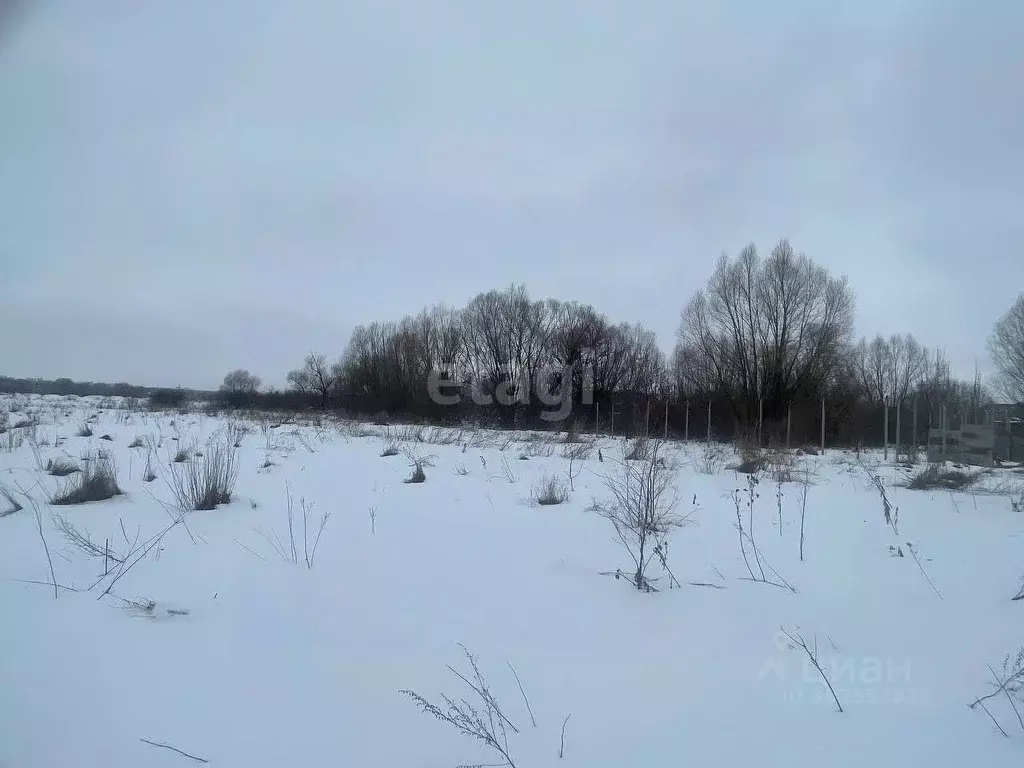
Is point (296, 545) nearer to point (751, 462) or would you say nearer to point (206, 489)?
point (206, 489)

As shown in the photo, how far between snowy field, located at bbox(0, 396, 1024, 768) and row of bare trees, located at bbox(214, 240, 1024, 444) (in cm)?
1641

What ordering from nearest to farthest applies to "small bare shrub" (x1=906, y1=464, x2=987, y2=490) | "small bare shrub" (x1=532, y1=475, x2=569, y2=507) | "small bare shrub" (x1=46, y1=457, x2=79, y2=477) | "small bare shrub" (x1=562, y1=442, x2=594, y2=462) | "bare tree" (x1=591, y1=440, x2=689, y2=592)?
1. "bare tree" (x1=591, y1=440, x2=689, y2=592)
2. "small bare shrub" (x1=532, y1=475, x2=569, y2=507)
3. "small bare shrub" (x1=46, y1=457, x2=79, y2=477)
4. "small bare shrub" (x1=906, y1=464, x2=987, y2=490)
5. "small bare shrub" (x1=562, y1=442, x2=594, y2=462)

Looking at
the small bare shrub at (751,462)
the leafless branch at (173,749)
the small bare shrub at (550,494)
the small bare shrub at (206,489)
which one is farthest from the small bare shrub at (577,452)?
the leafless branch at (173,749)

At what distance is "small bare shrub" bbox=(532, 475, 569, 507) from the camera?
5484mm

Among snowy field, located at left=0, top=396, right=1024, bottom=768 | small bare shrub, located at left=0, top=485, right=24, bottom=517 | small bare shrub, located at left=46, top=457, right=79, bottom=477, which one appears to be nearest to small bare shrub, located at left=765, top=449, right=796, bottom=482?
snowy field, located at left=0, top=396, right=1024, bottom=768

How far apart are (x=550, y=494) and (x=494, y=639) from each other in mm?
3006

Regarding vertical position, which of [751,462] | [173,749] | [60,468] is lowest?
[173,749]

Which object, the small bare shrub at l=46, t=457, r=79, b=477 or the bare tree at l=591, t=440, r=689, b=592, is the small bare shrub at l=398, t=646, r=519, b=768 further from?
the small bare shrub at l=46, t=457, r=79, b=477

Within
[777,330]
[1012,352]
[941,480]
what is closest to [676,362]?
[777,330]

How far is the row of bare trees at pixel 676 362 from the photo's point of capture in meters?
23.1

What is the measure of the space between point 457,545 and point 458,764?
6.67ft

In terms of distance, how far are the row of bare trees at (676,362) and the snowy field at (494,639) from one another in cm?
1641

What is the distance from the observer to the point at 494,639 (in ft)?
8.53

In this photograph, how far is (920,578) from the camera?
338 cm
